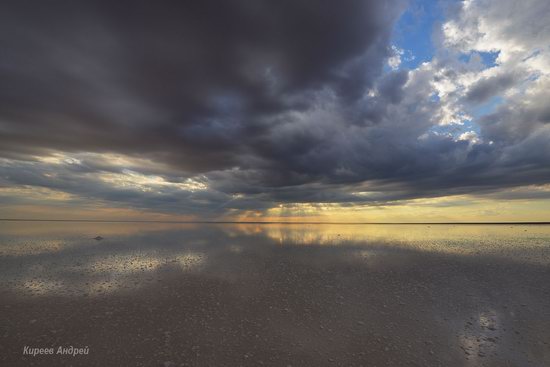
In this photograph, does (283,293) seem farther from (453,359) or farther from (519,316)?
(519,316)

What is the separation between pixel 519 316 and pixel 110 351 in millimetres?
16748

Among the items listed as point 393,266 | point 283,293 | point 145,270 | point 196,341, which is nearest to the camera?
point 196,341

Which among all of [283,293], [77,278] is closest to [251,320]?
[283,293]

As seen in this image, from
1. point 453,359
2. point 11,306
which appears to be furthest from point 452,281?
point 11,306

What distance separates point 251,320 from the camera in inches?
424

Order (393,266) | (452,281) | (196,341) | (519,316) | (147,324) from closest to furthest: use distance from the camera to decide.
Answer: (196,341), (147,324), (519,316), (452,281), (393,266)

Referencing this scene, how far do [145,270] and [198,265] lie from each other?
163 inches

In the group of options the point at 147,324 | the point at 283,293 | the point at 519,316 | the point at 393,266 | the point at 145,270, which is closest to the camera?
the point at 147,324

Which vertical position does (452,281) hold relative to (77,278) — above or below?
below

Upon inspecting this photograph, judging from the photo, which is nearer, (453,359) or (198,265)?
(453,359)

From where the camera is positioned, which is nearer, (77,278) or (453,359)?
(453,359)

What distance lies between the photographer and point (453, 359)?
7926 mm

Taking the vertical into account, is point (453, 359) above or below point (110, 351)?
below

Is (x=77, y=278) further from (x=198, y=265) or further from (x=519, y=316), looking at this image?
(x=519, y=316)
